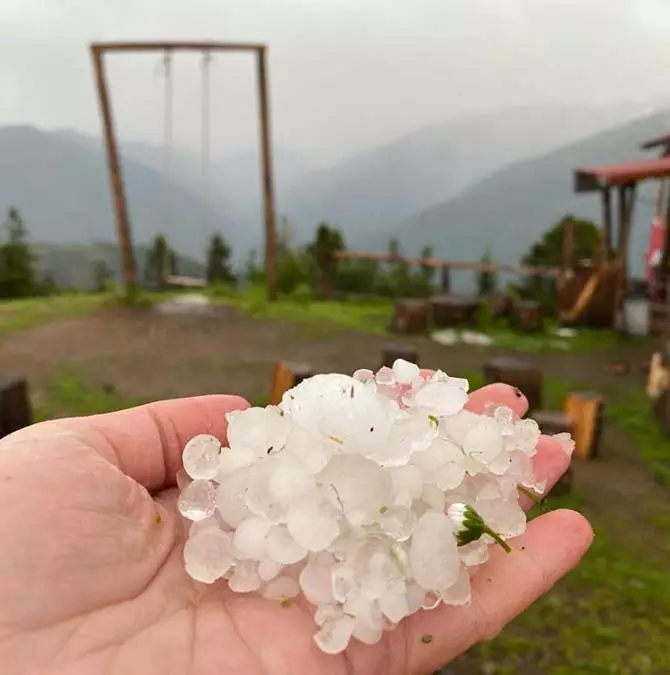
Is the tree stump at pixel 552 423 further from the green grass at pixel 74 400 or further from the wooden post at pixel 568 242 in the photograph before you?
the wooden post at pixel 568 242

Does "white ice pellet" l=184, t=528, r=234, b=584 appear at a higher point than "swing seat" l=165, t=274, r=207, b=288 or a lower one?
higher

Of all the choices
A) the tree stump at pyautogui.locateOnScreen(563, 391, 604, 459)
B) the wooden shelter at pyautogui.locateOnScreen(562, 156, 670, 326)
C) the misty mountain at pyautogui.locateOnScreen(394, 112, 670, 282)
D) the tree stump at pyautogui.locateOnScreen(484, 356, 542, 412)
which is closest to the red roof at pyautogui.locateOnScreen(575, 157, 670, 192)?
the wooden shelter at pyautogui.locateOnScreen(562, 156, 670, 326)

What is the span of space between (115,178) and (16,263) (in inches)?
60.7

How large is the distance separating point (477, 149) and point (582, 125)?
1502 mm

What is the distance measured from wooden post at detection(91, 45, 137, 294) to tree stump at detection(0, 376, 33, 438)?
9.09 ft

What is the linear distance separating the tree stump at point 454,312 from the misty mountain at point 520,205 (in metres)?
3.97

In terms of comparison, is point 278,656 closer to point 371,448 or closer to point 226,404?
point 371,448

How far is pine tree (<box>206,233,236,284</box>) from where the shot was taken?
6.39 metres

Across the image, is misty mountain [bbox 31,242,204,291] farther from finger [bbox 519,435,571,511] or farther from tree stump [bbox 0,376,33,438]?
finger [bbox 519,435,571,511]

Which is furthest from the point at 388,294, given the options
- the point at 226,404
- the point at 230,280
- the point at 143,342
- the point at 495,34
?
the point at 226,404

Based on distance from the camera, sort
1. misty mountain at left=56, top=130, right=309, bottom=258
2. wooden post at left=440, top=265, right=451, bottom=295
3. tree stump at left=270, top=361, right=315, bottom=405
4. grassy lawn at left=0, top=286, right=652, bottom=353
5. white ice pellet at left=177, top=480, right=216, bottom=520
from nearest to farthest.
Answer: white ice pellet at left=177, top=480, right=216, bottom=520 < tree stump at left=270, top=361, right=315, bottom=405 < grassy lawn at left=0, top=286, right=652, bottom=353 < wooden post at left=440, top=265, right=451, bottom=295 < misty mountain at left=56, top=130, right=309, bottom=258

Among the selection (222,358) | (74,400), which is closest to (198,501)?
(74,400)

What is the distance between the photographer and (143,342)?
4109mm

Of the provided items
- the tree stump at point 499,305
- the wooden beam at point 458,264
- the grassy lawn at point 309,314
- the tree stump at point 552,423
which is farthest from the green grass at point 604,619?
the wooden beam at point 458,264
